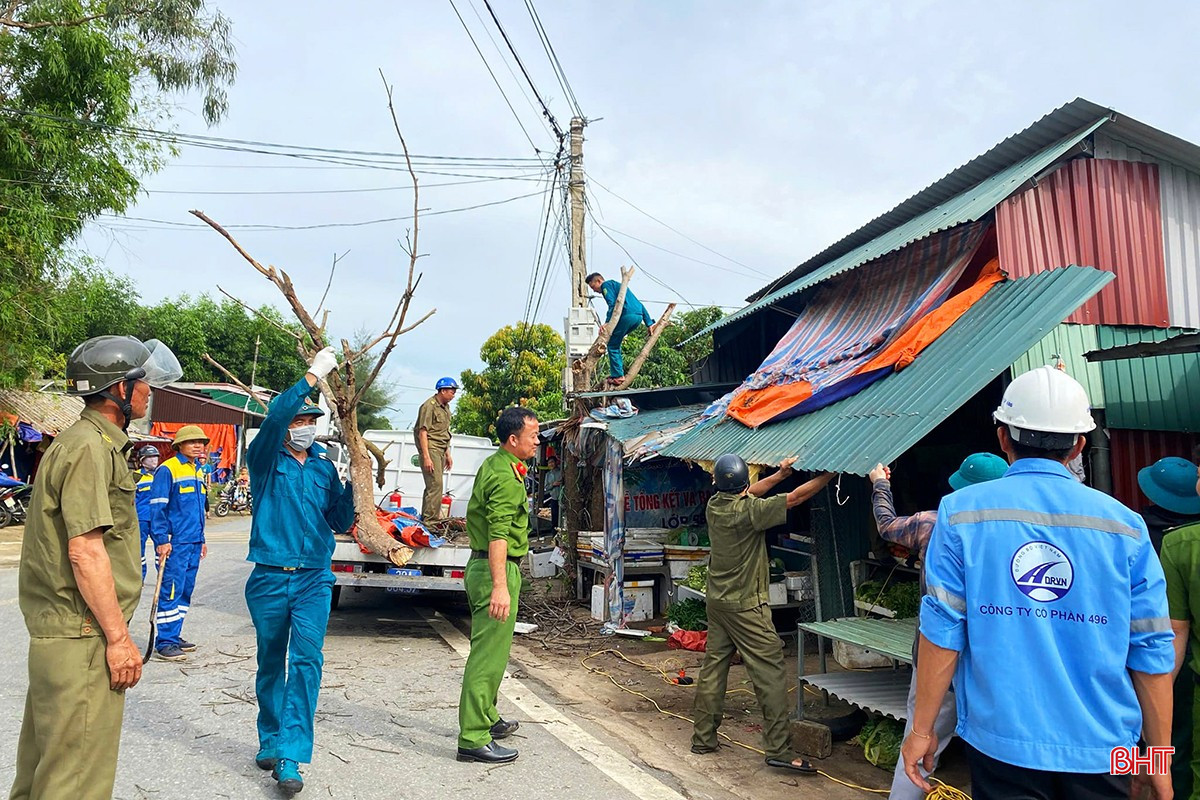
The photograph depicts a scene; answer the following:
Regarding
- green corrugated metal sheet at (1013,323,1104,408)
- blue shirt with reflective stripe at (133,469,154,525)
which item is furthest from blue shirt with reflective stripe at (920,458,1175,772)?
blue shirt with reflective stripe at (133,469,154,525)

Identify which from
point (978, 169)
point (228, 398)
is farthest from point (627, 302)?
point (228, 398)

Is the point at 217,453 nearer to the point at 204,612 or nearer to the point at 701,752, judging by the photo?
the point at 204,612

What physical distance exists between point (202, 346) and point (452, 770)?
116 ft

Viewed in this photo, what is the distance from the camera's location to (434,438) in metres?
10.7

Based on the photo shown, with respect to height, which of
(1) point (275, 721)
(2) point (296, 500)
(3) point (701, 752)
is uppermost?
(2) point (296, 500)

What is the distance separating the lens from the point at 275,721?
14.9 ft

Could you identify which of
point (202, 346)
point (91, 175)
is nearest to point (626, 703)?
point (91, 175)

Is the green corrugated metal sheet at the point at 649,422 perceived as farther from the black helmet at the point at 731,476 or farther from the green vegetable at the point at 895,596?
the black helmet at the point at 731,476

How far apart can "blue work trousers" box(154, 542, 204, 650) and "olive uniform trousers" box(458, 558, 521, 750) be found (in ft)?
12.7

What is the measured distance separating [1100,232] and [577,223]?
9.09 metres

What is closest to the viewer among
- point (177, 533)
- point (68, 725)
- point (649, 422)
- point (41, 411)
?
point (68, 725)

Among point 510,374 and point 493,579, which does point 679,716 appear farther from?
point 510,374

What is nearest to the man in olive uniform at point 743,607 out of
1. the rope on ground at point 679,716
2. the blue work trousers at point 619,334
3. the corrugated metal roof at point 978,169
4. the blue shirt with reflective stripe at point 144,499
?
the rope on ground at point 679,716

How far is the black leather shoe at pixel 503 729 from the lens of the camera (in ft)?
17.3
